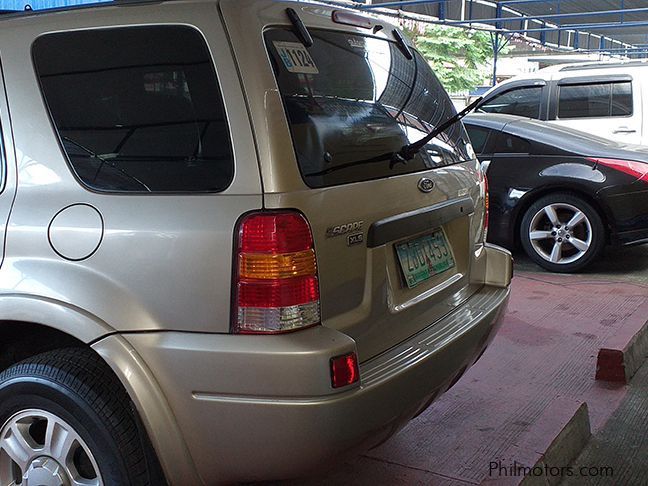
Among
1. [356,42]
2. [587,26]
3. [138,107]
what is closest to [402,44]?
[356,42]

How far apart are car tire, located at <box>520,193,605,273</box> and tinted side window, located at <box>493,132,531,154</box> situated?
0.49 meters

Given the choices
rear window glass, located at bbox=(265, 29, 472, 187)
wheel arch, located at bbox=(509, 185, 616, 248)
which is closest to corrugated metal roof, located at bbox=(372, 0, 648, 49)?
wheel arch, located at bbox=(509, 185, 616, 248)

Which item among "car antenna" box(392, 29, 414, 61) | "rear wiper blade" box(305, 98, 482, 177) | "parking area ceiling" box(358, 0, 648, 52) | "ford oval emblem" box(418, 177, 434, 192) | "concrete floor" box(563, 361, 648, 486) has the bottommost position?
"concrete floor" box(563, 361, 648, 486)

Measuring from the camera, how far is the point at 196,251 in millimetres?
2170

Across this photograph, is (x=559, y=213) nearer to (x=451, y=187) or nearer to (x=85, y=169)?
(x=451, y=187)

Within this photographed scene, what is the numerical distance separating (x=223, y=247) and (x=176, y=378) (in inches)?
16.0

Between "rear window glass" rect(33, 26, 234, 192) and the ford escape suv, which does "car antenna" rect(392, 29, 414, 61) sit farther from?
"rear window glass" rect(33, 26, 234, 192)

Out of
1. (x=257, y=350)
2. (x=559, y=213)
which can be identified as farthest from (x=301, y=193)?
(x=559, y=213)

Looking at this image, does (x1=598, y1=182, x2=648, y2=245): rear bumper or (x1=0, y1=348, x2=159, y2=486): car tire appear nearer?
(x1=0, y1=348, x2=159, y2=486): car tire

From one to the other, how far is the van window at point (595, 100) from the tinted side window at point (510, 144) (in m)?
3.11

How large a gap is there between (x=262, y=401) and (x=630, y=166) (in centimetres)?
520

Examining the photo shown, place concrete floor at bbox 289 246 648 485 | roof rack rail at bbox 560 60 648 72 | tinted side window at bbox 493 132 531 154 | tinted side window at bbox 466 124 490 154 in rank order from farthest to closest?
roof rack rail at bbox 560 60 648 72
tinted side window at bbox 466 124 490 154
tinted side window at bbox 493 132 531 154
concrete floor at bbox 289 246 648 485

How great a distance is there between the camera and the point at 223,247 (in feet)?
7.06

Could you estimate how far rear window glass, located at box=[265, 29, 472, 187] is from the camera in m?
2.29
